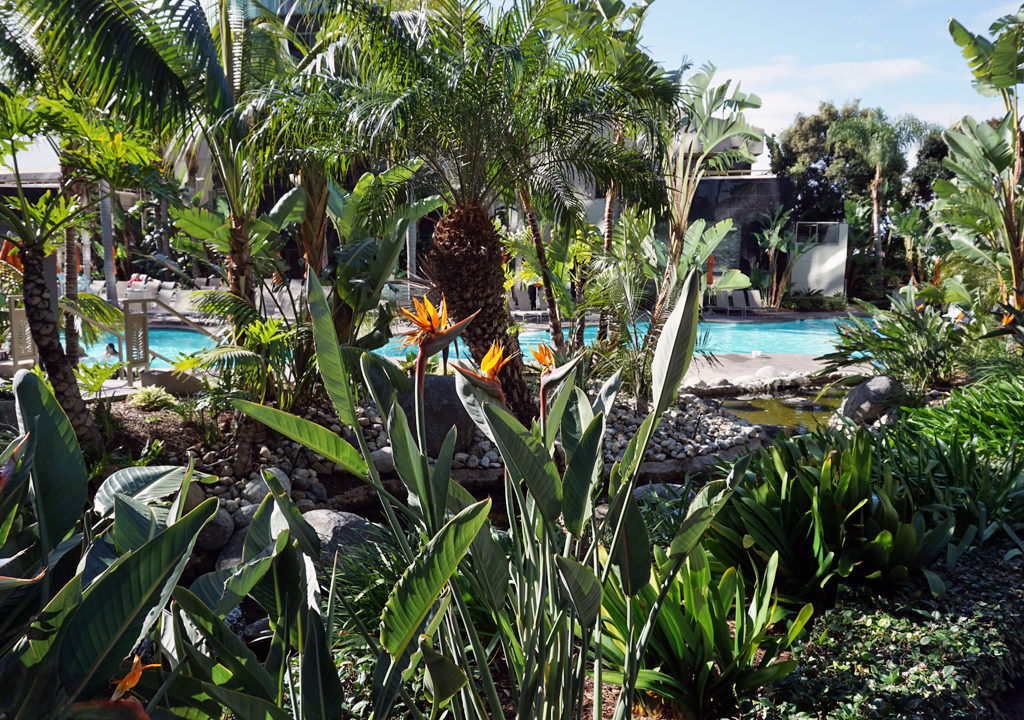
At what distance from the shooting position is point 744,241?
21672 mm

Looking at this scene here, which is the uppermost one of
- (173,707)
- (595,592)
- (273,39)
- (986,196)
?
(273,39)

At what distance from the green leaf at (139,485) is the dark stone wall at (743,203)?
21325 millimetres

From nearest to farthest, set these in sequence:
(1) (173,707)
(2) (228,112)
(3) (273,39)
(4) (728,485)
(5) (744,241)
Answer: (1) (173,707)
(4) (728,485)
(2) (228,112)
(3) (273,39)
(5) (744,241)

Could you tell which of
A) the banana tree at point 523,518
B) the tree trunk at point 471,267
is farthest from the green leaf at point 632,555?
the tree trunk at point 471,267

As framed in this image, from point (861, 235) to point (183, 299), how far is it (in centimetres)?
1871

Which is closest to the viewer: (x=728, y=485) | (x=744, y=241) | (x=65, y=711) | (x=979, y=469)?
(x=65, y=711)

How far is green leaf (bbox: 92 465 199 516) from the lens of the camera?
1.51 meters

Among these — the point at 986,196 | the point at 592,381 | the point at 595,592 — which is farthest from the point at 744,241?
Answer: the point at 595,592

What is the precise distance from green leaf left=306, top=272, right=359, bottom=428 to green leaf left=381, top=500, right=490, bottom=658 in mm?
459

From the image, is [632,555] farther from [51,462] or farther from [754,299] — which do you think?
[754,299]

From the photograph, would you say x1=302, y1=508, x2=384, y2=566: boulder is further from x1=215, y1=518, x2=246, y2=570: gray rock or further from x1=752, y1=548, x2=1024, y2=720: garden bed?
x1=752, y1=548, x2=1024, y2=720: garden bed

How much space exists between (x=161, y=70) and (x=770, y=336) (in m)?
15.4

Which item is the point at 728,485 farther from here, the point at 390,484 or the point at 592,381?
the point at 592,381

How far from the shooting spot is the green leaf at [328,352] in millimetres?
1452
